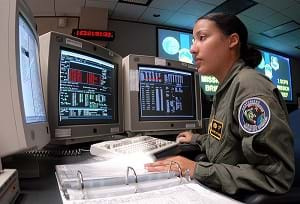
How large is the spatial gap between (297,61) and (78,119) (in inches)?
312

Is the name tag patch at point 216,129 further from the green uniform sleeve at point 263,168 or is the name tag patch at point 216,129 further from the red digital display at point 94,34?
the red digital display at point 94,34

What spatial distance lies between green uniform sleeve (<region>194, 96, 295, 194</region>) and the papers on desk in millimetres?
187

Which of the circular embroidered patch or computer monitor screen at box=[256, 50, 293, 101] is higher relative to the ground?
computer monitor screen at box=[256, 50, 293, 101]

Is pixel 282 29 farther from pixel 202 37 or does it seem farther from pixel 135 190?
pixel 135 190

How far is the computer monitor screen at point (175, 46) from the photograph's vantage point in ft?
15.9

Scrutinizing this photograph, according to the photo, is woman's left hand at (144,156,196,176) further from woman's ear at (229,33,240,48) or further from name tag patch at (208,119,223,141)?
woman's ear at (229,33,240,48)

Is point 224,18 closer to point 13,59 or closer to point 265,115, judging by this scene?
Result: point 265,115

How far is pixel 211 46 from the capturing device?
1.15m

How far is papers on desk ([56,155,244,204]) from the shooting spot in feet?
1.49

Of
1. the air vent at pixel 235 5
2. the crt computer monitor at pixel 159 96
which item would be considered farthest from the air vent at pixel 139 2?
the crt computer monitor at pixel 159 96

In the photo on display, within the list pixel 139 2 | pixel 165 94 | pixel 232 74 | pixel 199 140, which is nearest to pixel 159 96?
pixel 165 94

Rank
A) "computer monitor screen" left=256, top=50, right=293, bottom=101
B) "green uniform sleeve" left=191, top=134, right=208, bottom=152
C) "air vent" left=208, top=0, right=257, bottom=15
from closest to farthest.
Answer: "green uniform sleeve" left=191, top=134, right=208, bottom=152, "air vent" left=208, top=0, right=257, bottom=15, "computer monitor screen" left=256, top=50, right=293, bottom=101

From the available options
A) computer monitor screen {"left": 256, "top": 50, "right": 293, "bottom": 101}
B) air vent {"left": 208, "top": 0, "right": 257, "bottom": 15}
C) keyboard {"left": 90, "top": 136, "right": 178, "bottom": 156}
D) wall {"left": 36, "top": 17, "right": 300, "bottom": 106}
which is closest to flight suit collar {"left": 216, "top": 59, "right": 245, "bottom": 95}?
keyboard {"left": 90, "top": 136, "right": 178, "bottom": 156}

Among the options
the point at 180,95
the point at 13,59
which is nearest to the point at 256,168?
the point at 13,59
